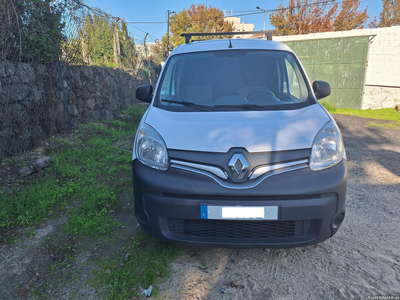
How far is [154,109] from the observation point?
9.28 feet

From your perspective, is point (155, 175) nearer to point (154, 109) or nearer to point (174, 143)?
point (174, 143)

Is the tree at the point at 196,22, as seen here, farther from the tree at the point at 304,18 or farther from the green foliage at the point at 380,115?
the green foliage at the point at 380,115

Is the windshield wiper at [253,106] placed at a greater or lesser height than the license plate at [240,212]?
greater

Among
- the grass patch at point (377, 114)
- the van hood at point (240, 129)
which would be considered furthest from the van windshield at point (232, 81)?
the grass patch at point (377, 114)

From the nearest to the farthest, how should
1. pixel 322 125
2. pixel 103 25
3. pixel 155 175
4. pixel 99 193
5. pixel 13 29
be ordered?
1. pixel 155 175
2. pixel 322 125
3. pixel 99 193
4. pixel 13 29
5. pixel 103 25

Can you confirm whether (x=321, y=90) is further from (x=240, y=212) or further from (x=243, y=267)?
(x=243, y=267)

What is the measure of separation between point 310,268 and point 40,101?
16.9ft

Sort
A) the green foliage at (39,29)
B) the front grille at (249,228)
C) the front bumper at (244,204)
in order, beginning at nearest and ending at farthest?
1. the front bumper at (244,204)
2. the front grille at (249,228)
3. the green foliage at (39,29)

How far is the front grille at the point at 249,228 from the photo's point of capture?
85.8 inches

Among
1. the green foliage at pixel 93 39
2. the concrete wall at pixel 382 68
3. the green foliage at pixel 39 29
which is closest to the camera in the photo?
the green foliage at pixel 39 29

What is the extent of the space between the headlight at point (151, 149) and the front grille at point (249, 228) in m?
0.49

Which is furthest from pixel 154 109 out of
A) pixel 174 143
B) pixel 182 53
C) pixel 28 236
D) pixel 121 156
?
pixel 121 156

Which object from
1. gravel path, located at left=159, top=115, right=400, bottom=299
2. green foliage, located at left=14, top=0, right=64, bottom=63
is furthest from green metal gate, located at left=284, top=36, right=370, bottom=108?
green foliage, located at left=14, top=0, right=64, bottom=63

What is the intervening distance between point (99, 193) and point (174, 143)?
1935 millimetres
